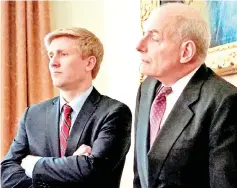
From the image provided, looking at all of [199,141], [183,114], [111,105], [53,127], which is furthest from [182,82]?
[53,127]

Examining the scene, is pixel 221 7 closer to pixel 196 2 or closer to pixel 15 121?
pixel 196 2

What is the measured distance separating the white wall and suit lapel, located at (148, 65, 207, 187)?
1.01 metres

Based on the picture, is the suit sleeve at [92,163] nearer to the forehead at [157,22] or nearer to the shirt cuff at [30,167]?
the shirt cuff at [30,167]

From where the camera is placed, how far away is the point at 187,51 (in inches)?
62.3

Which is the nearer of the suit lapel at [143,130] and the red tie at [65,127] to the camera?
the suit lapel at [143,130]

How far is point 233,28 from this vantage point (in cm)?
197

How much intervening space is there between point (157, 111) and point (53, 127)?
Result: 0.48m

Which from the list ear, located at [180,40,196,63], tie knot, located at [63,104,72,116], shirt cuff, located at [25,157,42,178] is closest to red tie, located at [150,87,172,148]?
ear, located at [180,40,196,63]

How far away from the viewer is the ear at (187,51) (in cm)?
158

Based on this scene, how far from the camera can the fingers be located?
1.74 metres

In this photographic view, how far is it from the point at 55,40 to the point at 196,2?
754 millimetres

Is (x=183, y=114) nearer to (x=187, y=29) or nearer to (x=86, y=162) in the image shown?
(x=187, y=29)

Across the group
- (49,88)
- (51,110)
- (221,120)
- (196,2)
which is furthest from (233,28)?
(49,88)

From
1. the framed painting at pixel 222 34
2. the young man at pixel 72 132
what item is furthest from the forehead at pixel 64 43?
the framed painting at pixel 222 34
